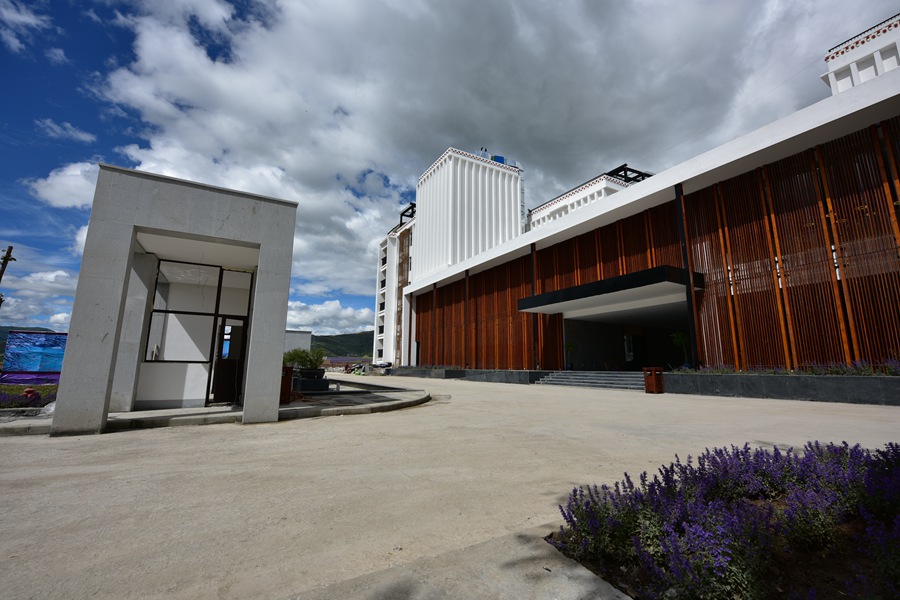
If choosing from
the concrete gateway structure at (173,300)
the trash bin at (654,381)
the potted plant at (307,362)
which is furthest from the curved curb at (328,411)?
the trash bin at (654,381)

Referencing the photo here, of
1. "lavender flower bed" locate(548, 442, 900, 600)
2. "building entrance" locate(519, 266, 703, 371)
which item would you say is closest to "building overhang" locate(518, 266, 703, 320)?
"building entrance" locate(519, 266, 703, 371)

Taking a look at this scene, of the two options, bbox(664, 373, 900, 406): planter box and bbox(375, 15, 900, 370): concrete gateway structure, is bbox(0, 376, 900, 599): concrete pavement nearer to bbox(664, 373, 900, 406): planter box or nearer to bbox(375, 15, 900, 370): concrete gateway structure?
bbox(664, 373, 900, 406): planter box

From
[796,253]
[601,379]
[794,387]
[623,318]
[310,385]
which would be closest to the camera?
[794,387]

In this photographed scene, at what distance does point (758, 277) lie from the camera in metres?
14.8

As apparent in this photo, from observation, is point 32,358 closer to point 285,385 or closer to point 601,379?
point 285,385

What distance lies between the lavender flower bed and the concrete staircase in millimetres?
15142

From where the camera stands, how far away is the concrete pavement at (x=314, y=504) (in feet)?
6.93

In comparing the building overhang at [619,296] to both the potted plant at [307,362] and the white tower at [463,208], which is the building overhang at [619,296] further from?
Answer: the white tower at [463,208]

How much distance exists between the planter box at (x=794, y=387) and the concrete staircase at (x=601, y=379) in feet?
7.93

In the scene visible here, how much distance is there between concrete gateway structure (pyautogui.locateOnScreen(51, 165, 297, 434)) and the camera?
6.59 metres

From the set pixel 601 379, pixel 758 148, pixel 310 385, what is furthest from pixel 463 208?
pixel 310 385

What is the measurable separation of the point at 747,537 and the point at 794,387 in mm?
13411

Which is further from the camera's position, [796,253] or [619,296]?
[619,296]

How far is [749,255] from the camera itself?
15305mm
